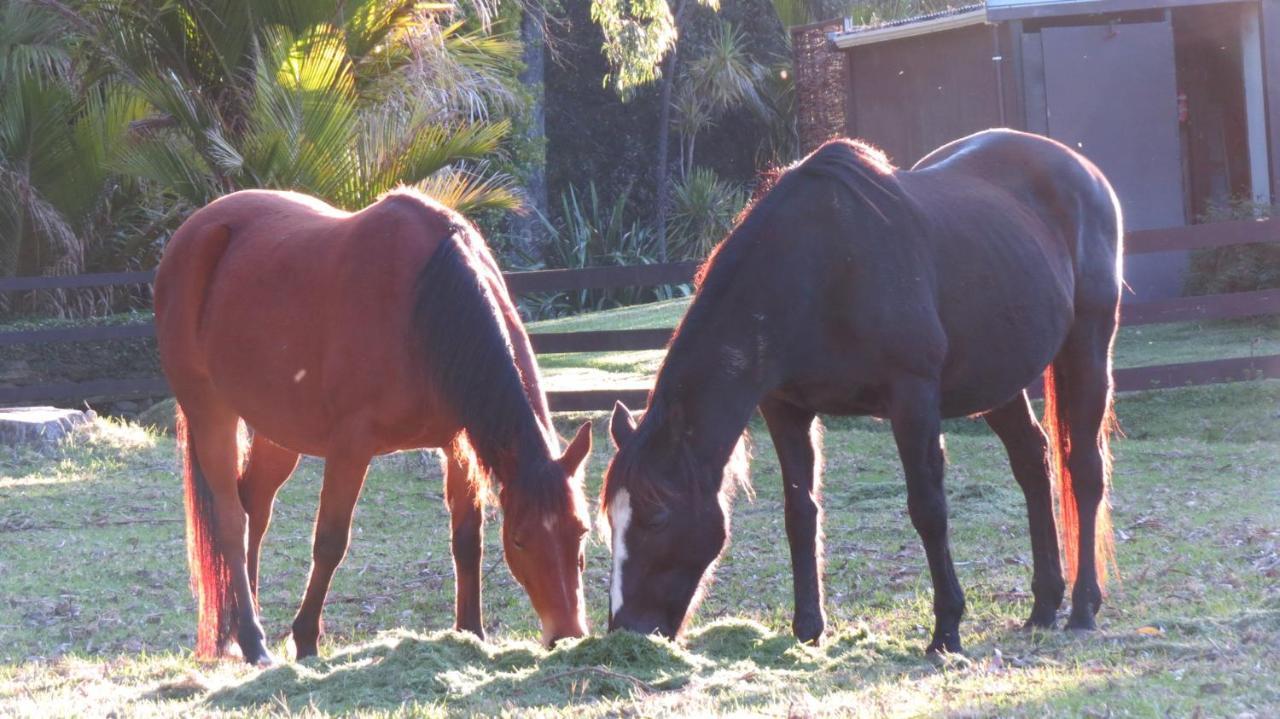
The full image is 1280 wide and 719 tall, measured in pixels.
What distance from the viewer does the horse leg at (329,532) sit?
15.6ft

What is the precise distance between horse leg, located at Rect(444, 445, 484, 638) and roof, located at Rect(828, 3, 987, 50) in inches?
347

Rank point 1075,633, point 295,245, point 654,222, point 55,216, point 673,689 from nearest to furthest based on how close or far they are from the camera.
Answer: point 673,689 → point 1075,633 → point 295,245 → point 55,216 → point 654,222

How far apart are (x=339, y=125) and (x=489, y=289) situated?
497 centimetres

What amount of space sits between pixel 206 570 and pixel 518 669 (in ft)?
6.18

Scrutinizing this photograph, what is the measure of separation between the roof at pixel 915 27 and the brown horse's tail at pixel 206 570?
9.09 m

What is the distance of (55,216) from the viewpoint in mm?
13617

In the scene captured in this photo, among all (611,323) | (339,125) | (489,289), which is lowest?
(611,323)

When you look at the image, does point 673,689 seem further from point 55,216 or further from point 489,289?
point 55,216

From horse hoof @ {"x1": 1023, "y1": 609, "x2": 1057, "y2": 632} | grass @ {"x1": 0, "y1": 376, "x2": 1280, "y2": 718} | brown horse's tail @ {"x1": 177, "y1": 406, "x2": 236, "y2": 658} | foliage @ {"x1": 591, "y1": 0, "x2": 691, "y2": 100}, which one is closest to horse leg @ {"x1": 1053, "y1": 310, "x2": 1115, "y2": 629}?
horse hoof @ {"x1": 1023, "y1": 609, "x2": 1057, "y2": 632}

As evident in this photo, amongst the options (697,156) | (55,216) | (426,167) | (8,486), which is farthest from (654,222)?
(8,486)

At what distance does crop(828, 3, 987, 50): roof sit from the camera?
12461 millimetres

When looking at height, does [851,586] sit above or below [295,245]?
below

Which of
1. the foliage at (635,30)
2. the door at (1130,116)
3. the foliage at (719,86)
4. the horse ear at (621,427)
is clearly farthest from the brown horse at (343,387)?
the foliage at (719,86)

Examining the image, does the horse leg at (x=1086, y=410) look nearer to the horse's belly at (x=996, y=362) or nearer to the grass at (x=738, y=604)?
the horse's belly at (x=996, y=362)
